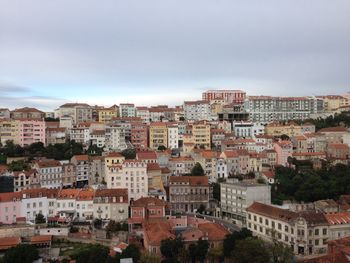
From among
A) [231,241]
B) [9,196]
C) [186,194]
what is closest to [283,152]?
[186,194]

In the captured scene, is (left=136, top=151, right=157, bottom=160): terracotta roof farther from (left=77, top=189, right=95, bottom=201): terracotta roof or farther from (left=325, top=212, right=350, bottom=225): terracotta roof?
(left=325, top=212, right=350, bottom=225): terracotta roof

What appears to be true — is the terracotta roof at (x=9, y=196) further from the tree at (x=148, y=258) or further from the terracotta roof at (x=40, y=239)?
the tree at (x=148, y=258)

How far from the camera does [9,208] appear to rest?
28.7m

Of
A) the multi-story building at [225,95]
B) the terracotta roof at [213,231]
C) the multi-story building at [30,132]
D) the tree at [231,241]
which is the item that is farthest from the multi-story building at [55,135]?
the multi-story building at [225,95]

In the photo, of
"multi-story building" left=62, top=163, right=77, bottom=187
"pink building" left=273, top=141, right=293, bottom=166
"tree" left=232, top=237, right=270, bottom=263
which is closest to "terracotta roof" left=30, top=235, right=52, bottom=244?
"multi-story building" left=62, top=163, right=77, bottom=187

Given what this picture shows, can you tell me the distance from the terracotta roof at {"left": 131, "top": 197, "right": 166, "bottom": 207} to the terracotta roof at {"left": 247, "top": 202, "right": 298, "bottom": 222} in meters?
5.53

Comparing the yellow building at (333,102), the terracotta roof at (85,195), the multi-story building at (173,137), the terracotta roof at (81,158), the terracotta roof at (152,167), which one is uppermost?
the yellow building at (333,102)

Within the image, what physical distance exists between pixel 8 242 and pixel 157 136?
2400 cm

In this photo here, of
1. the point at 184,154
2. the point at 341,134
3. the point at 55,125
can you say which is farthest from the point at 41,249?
the point at 341,134

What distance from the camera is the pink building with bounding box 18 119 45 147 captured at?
1705 inches

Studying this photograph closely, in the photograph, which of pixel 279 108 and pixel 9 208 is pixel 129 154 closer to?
pixel 9 208

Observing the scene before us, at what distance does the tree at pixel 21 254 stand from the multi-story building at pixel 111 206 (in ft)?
21.8

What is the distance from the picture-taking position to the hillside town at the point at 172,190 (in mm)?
24375

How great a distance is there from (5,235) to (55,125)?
22636 mm
